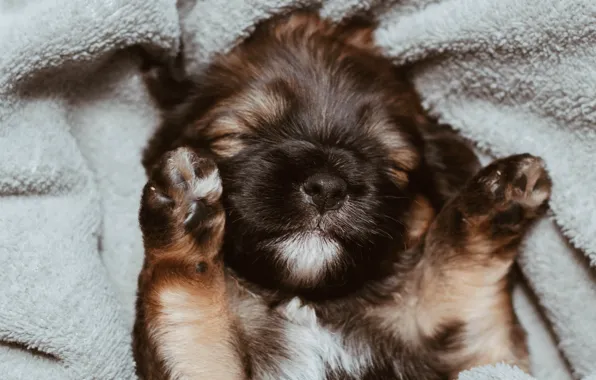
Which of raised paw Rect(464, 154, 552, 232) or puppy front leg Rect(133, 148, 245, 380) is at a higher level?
raised paw Rect(464, 154, 552, 232)

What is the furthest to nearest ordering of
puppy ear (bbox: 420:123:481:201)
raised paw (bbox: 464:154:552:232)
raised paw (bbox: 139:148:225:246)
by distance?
puppy ear (bbox: 420:123:481:201) < raised paw (bbox: 464:154:552:232) < raised paw (bbox: 139:148:225:246)

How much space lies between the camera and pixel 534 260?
5.08ft

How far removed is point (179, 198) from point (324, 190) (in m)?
0.26

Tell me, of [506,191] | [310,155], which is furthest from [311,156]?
[506,191]

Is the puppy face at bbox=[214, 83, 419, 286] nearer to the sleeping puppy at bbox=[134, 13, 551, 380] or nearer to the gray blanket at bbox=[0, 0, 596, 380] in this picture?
the sleeping puppy at bbox=[134, 13, 551, 380]

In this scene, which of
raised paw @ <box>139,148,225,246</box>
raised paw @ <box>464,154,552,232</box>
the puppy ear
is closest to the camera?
raised paw @ <box>139,148,225,246</box>

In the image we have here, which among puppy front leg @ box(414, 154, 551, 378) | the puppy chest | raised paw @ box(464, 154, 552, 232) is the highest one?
raised paw @ box(464, 154, 552, 232)

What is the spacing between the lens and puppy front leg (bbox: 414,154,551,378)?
1.36 meters

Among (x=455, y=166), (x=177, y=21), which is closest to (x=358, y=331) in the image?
(x=455, y=166)

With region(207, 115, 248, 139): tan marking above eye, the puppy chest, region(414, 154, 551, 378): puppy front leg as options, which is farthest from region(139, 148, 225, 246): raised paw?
region(414, 154, 551, 378): puppy front leg

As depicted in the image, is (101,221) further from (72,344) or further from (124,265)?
(72,344)

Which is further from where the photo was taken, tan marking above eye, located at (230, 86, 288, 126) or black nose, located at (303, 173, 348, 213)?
tan marking above eye, located at (230, 86, 288, 126)

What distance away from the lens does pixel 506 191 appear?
133 centimetres

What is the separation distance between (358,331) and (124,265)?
589mm
